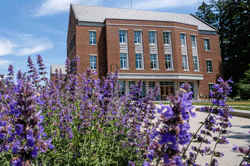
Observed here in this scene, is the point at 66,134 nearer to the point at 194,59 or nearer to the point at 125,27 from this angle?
the point at 125,27

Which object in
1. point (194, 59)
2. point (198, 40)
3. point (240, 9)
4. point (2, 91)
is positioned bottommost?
point (2, 91)

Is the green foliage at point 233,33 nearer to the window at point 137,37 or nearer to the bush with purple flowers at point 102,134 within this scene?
the window at point 137,37

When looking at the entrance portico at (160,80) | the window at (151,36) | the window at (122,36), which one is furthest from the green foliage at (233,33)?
the window at (122,36)

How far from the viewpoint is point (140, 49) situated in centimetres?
2612

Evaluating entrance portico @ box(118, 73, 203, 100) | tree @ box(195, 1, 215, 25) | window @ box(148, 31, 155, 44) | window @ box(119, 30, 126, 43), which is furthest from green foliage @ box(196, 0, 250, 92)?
window @ box(119, 30, 126, 43)

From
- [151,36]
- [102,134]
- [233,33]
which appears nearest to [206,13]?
[233,33]

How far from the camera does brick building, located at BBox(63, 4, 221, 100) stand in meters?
24.9

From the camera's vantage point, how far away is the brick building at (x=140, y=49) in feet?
81.7

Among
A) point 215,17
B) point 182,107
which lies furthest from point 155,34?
point 182,107

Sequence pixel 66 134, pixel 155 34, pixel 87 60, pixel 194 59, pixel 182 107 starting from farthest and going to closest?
pixel 194 59, pixel 155 34, pixel 87 60, pixel 66 134, pixel 182 107

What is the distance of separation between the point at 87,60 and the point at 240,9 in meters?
32.6

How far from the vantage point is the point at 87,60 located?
2447 centimetres

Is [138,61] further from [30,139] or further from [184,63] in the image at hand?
[30,139]

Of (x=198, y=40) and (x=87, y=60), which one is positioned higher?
(x=198, y=40)
